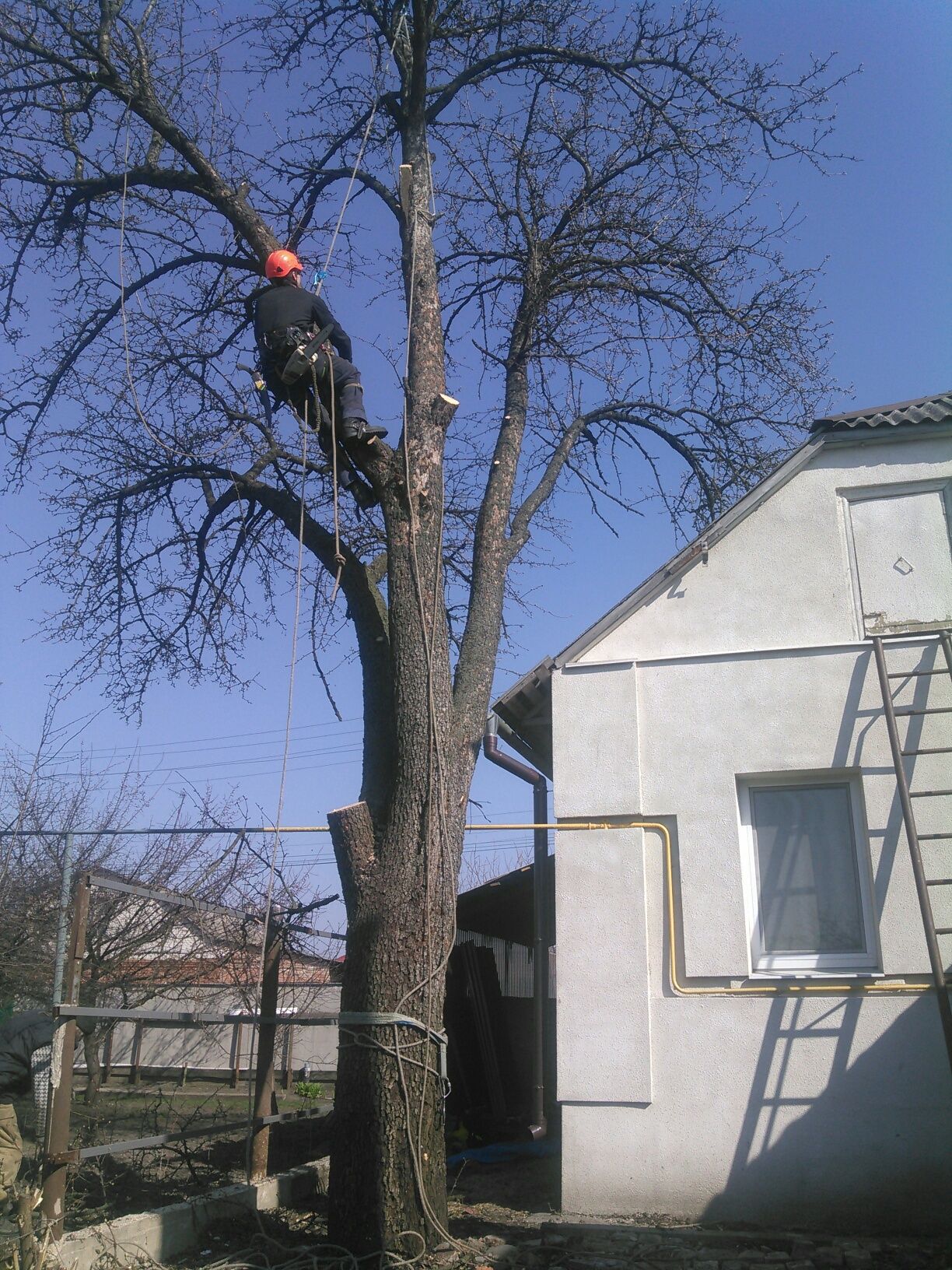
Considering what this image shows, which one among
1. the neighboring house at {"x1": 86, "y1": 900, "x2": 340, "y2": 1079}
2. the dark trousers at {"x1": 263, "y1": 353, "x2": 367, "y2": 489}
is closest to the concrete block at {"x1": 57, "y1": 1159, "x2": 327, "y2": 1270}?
the neighboring house at {"x1": 86, "y1": 900, "x2": 340, "y2": 1079}

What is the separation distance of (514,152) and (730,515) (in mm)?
3806

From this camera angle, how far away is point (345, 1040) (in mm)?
4996

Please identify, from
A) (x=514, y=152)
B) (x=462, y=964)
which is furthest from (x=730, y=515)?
(x=462, y=964)

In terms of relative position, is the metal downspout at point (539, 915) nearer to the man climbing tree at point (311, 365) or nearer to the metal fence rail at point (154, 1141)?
the metal fence rail at point (154, 1141)

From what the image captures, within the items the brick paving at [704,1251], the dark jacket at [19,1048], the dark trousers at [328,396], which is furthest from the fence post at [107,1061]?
the dark trousers at [328,396]

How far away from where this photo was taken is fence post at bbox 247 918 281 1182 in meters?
6.37

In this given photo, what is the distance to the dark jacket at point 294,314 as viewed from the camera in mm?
6117

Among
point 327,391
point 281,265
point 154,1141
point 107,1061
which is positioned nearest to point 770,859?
point 154,1141

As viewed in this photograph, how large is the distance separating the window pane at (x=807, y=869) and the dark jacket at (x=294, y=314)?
12.8 ft

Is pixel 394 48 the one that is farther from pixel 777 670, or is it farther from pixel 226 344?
pixel 777 670

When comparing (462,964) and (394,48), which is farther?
(462,964)

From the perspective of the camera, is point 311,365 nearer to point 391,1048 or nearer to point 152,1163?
point 391,1048

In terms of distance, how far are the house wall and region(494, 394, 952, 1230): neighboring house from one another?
0.01 m

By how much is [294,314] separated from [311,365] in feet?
1.44
